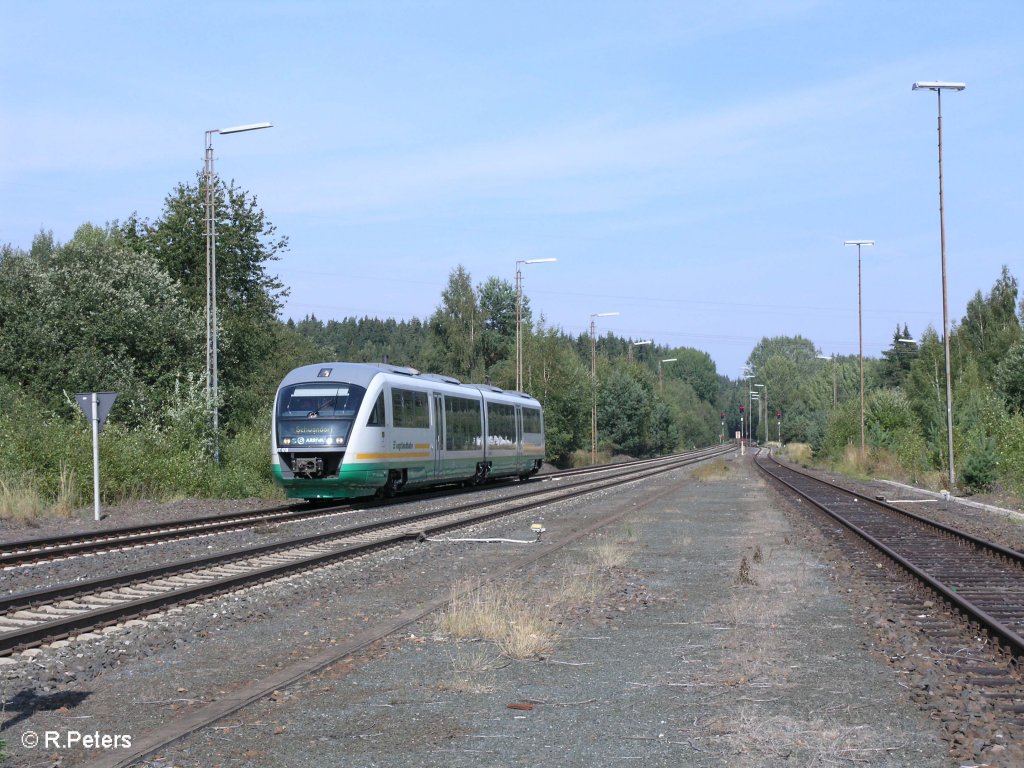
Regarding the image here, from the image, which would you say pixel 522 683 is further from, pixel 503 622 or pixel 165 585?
pixel 165 585

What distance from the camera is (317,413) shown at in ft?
79.0

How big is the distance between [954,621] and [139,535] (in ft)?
41.0

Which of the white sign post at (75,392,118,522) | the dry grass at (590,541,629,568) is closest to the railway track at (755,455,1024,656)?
the dry grass at (590,541,629,568)

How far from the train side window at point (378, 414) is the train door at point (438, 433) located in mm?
4108

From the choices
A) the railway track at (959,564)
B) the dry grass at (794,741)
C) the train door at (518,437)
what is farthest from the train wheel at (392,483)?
the dry grass at (794,741)

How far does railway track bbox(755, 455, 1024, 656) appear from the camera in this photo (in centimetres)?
998

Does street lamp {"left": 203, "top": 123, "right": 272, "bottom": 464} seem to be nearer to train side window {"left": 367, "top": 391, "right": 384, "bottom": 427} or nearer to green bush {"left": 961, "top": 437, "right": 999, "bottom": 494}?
train side window {"left": 367, "top": 391, "right": 384, "bottom": 427}

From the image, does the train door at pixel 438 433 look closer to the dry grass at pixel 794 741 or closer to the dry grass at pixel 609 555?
the dry grass at pixel 609 555

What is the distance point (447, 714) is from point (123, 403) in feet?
94.6

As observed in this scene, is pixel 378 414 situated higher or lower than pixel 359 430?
higher

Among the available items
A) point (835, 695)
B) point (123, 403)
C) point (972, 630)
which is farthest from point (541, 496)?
point (835, 695)

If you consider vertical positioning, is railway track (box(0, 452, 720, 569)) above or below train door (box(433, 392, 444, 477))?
below

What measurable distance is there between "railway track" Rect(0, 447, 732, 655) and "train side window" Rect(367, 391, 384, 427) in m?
5.12

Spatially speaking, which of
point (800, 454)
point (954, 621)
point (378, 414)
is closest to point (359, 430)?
point (378, 414)
